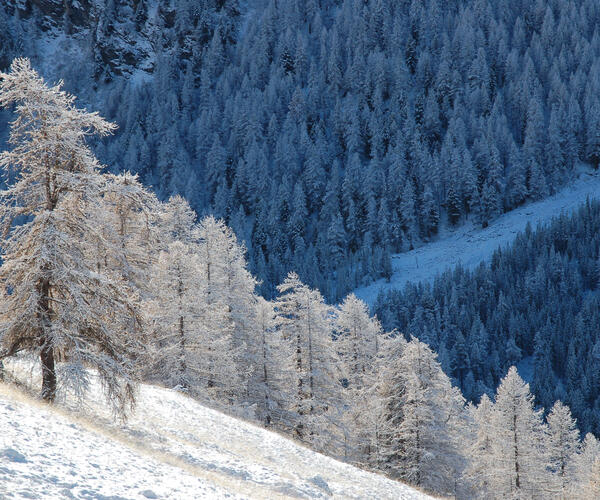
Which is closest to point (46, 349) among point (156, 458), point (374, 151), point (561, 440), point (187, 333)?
point (156, 458)

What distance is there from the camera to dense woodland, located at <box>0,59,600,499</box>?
1513 centimetres

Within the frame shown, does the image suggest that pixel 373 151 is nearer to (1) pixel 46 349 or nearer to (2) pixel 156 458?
(1) pixel 46 349

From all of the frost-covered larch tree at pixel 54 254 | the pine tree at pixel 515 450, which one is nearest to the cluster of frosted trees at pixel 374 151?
the pine tree at pixel 515 450

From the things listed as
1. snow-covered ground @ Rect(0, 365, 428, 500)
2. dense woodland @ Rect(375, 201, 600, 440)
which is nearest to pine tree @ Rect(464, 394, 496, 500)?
snow-covered ground @ Rect(0, 365, 428, 500)

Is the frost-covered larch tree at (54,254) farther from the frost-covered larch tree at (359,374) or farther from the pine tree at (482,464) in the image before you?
the pine tree at (482,464)

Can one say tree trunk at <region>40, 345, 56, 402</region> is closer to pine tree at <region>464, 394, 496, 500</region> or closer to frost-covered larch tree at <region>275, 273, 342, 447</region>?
frost-covered larch tree at <region>275, 273, 342, 447</region>

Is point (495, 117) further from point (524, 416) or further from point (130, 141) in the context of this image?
point (524, 416)

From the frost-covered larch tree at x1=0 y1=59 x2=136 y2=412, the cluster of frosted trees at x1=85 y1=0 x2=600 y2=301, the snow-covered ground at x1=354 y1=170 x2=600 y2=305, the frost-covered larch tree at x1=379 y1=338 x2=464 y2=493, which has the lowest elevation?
the frost-covered larch tree at x1=379 y1=338 x2=464 y2=493

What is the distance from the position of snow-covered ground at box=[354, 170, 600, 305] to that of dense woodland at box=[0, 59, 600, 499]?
81.7m

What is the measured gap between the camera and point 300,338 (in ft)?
119

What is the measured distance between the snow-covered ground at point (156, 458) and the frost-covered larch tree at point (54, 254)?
59.4 inches

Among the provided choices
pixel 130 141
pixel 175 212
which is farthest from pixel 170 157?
pixel 175 212

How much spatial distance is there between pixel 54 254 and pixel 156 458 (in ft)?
19.0

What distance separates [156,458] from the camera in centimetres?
1305
